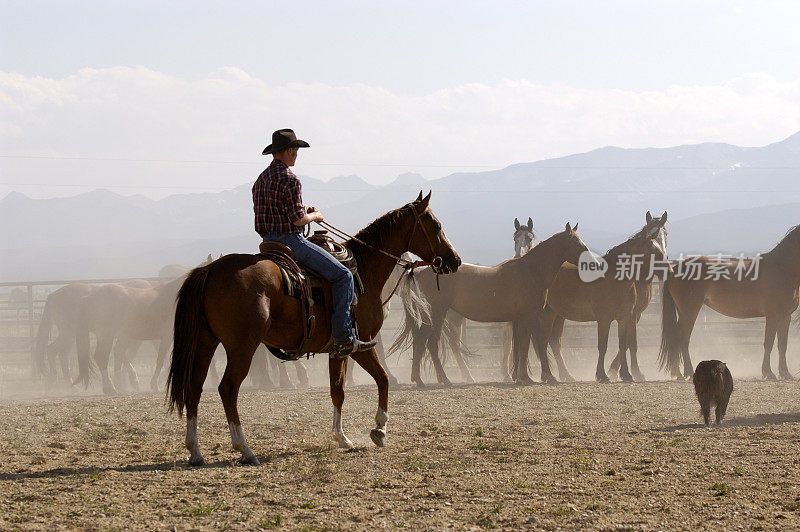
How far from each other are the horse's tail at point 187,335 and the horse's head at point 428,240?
2.31m

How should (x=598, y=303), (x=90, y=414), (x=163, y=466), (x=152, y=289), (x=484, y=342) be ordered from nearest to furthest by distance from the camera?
(x=163, y=466) → (x=90, y=414) → (x=598, y=303) → (x=152, y=289) → (x=484, y=342)

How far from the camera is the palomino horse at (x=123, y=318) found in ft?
57.7

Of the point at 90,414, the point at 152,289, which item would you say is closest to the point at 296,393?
the point at 90,414

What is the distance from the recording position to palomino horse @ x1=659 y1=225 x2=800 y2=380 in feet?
56.4

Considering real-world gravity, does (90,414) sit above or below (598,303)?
below

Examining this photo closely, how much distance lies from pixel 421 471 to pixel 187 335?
215 cm

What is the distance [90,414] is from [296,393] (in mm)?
3870

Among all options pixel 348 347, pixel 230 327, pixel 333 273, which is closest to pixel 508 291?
pixel 348 347

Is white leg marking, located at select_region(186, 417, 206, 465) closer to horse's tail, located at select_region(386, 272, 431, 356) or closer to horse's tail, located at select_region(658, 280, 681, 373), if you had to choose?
horse's tail, located at select_region(386, 272, 431, 356)

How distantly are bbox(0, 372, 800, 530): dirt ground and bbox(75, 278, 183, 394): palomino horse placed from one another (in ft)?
19.9

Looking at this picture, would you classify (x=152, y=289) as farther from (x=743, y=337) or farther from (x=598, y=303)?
(x=743, y=337)

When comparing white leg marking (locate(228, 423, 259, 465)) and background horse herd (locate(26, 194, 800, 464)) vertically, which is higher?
background horse herd (locate(26, 194, 800, 464))

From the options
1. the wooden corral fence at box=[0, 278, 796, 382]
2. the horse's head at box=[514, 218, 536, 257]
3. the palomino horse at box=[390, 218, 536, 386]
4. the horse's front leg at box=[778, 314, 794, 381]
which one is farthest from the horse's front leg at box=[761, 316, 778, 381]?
the wooden corral fence at box=[0, 278, 796, 382]

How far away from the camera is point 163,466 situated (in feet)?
23.7
